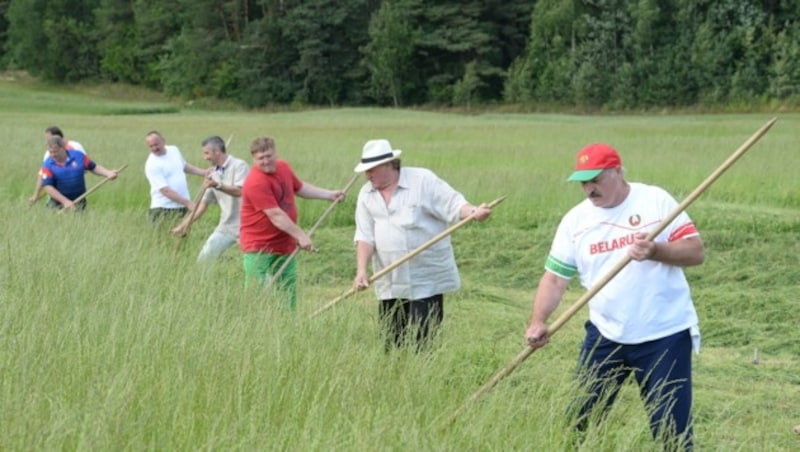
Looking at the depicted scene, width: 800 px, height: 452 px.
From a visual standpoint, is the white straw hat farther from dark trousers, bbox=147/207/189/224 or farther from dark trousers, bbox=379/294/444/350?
dark trousers, bbox=147/207/189/224

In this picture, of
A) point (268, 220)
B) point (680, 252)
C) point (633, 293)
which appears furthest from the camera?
point (268, 220)

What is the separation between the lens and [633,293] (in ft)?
16.2

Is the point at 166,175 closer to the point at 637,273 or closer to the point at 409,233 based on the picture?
the point at 409,233

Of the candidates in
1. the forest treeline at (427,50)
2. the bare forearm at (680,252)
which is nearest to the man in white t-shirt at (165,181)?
the bare forearm at (680,252)

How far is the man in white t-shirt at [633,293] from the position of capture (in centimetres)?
484

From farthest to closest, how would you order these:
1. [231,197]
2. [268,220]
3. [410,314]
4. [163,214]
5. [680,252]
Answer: [163,214] → [231,197] → [268,220] → [410,314] → [680,252]

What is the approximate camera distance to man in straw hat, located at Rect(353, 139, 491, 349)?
666cm

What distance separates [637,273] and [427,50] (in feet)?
187

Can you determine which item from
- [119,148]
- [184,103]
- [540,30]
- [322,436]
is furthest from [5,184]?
[184,103]

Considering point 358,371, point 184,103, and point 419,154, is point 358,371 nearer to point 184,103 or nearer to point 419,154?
point 419,154

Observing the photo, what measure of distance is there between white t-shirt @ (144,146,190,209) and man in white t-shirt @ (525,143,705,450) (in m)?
6.60

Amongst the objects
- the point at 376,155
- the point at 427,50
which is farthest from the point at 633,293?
→ the point at 427,50

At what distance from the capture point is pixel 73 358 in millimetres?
4770

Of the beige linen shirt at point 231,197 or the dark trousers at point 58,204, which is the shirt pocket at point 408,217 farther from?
the dark trousers at point 58,204
